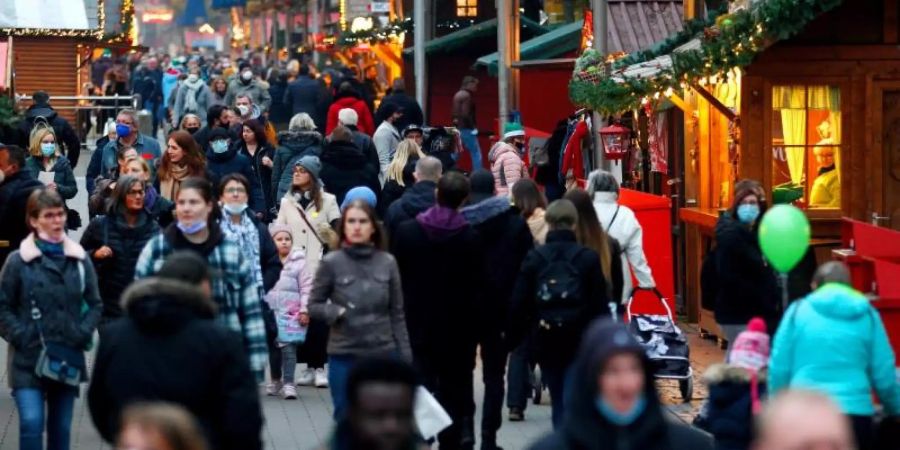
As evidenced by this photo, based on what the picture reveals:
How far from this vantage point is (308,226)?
14.3 metres

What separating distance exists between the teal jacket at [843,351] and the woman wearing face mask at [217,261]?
245cm

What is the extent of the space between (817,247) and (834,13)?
1.83m

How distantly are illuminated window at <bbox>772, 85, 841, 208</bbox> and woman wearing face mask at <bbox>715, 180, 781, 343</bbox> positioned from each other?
4012 millimetres

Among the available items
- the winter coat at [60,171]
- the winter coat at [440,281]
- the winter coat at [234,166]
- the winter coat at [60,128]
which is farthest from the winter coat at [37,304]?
the winter coat at [60,128]

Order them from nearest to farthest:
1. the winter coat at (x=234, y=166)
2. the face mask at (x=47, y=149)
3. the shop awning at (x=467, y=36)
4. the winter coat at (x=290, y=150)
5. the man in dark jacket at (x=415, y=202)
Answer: the man in dark jacket at (x=415, y=202)
the winter coat at (x=234, y=166)
the face mask at (x=47, y=149)
the winter coat at (x=290, y=150)
the shop awning at (x=467, y=36)

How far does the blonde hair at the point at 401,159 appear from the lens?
716 inches

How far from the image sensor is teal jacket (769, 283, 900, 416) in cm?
870

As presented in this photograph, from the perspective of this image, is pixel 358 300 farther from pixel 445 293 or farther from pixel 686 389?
pixel 686 389

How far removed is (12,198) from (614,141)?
20.6ft

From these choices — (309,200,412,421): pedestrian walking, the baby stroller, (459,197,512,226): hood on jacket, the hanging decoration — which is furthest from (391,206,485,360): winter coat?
the hanging decoration

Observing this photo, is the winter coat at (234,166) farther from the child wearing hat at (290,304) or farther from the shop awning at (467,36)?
the shop awning at (467,36)

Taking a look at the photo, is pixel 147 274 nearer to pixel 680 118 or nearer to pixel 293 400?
pixel 293 400

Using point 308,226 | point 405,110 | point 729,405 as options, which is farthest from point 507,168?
point 729,405

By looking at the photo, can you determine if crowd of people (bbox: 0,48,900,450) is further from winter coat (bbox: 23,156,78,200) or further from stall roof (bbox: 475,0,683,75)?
stall roof (bbox: 475,0,683,75)
